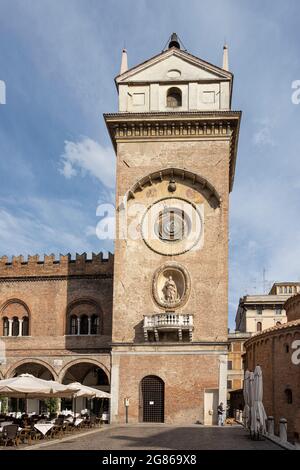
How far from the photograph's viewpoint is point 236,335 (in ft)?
244

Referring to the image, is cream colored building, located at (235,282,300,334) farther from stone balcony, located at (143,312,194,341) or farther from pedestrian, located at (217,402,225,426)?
pedestrian, located at (217,402,225,426)

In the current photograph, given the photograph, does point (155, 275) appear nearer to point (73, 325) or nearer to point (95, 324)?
point (95, 324)

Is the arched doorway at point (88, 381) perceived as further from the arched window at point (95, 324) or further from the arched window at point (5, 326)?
Answer: the arched window at point (5, 326)

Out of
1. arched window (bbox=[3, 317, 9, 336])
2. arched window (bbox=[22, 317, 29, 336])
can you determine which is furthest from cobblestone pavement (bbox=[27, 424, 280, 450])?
arched window (bbox=[3, 317, 9, 336])

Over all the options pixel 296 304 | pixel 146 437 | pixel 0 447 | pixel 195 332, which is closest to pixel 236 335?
pixel 296 304

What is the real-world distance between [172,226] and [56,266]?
9.39m

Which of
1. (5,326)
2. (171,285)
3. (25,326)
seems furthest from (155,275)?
(5,326)

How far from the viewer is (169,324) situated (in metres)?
36.4

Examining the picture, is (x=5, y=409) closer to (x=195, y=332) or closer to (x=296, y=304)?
(x=195, y=332)

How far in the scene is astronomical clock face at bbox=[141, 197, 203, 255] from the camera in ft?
127

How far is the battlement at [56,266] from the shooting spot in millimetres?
42938

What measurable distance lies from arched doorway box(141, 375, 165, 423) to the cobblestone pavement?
7084 millimetres

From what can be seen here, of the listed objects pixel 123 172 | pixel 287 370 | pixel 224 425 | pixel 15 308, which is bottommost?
pixel 224 425

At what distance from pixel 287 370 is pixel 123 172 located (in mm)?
15820
